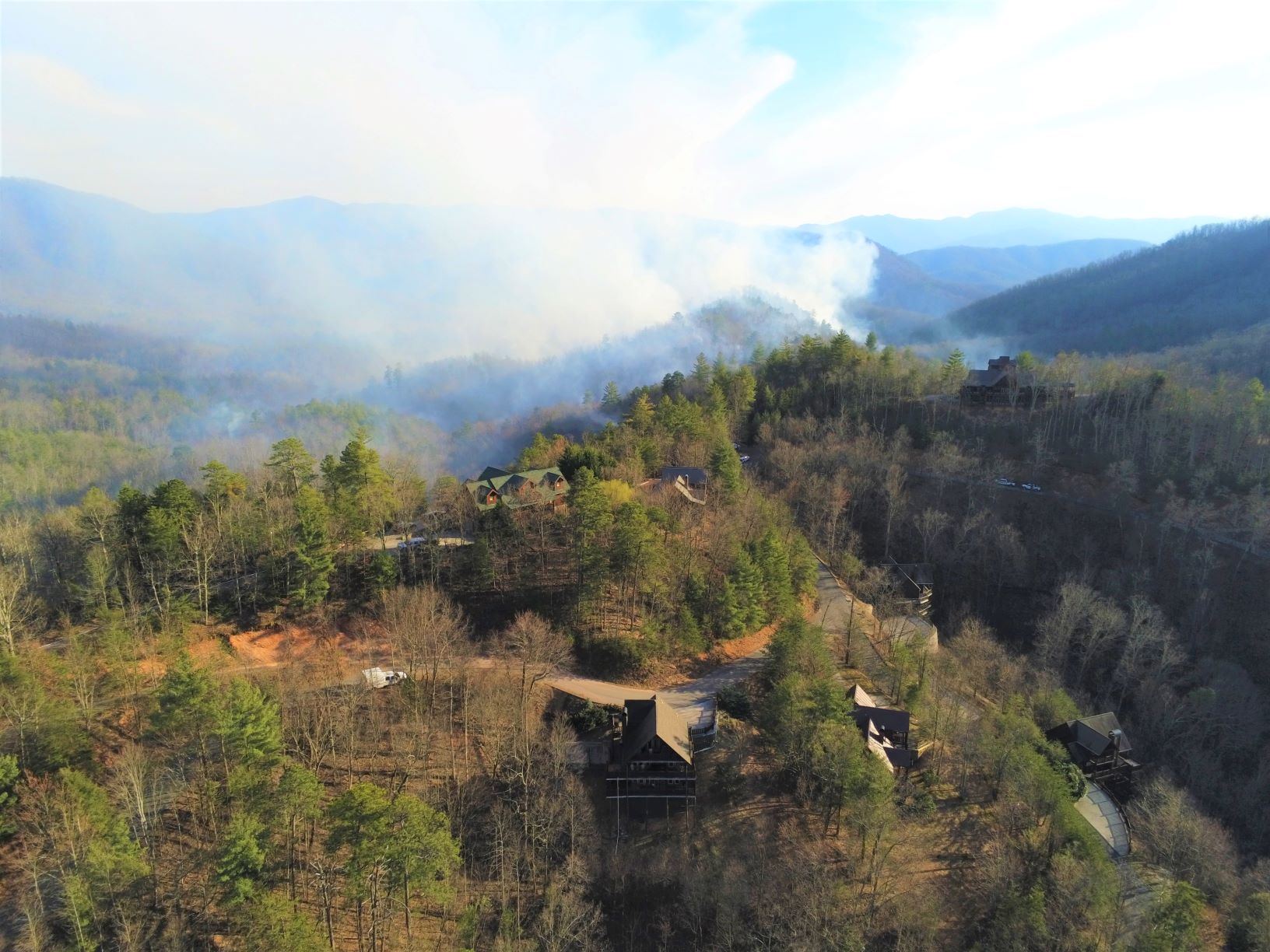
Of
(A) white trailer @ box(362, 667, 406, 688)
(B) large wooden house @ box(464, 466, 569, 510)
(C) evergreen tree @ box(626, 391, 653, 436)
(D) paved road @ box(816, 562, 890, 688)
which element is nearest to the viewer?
(A) white trailer @ box(362, 667, 406, 688)

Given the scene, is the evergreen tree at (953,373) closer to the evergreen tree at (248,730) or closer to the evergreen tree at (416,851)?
the evergreen tree at (416,851)

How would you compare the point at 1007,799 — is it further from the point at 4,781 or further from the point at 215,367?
the point at 215,367

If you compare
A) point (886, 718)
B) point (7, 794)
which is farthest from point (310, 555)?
point (886, 718)

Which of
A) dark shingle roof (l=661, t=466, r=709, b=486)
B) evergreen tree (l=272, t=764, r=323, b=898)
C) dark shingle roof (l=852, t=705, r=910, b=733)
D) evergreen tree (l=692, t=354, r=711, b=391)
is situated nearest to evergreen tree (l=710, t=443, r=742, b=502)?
dark shingle roof (l=661, t=466, r=709, b=486)

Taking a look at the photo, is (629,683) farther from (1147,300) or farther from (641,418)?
(1147,300)

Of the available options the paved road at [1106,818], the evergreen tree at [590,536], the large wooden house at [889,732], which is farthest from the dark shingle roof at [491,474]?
the paved road at [1106,818]

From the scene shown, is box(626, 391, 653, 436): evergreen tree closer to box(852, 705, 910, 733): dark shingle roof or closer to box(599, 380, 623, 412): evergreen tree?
box(599, 380, 623, 412): evergreen tree

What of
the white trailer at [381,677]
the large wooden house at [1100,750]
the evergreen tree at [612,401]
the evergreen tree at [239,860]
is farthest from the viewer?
the evergreen tree at [612,401]

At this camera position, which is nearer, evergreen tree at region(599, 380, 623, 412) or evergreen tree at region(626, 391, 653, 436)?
evergreen tree at region(626, 391, 653, 436)

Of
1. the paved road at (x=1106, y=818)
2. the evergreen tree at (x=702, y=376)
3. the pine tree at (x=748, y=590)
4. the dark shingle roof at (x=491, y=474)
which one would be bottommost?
the paved road at (x=1106, y=818)
